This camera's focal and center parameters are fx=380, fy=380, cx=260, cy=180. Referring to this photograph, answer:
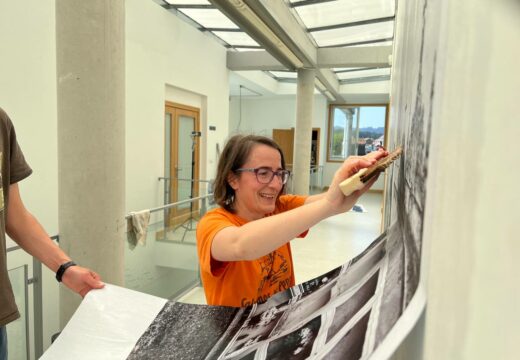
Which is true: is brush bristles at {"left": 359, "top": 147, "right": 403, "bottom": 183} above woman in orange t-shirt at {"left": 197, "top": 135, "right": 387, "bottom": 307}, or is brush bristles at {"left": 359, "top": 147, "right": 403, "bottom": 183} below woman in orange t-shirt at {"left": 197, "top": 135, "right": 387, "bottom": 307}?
above

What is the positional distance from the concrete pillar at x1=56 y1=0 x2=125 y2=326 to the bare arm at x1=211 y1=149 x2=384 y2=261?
1318mm

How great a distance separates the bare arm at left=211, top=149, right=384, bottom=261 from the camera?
60 cm

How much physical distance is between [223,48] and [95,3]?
5867mm

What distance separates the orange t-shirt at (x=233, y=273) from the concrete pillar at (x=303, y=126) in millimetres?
6028

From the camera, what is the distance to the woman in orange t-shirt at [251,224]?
0.64m

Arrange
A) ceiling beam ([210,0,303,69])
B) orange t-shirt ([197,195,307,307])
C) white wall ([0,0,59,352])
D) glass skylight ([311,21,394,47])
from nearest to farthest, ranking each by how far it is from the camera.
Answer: orange t-shirt ([197,195,307,307]) → white wall ([0,0,59,352]) → ceiling beam ([210,0,303,69]) → glass skylight ([311,21,394,47])

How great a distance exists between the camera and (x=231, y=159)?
1039mm

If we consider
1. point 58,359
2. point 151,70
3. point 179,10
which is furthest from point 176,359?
point 179,10

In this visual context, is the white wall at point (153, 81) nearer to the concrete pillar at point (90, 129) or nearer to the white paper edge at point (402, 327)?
the concrete pillar at point (90, 129)

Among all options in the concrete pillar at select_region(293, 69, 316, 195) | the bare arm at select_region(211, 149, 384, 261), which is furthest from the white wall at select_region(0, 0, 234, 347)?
the bare arm at select_region(211, 149, 384, 261)

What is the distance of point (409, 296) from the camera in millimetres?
280

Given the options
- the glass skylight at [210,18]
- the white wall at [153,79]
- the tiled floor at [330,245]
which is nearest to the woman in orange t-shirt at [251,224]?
the tiled floor at [330,245]

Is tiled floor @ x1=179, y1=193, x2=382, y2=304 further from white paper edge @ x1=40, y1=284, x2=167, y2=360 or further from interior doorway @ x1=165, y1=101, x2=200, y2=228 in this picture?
white paper edge @ x1=40, y1=284, x2=167, y2=360

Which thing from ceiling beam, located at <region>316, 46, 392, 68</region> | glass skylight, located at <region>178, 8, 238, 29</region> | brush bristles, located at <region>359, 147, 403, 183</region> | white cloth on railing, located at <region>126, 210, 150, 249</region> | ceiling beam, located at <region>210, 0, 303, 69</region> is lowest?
white cloth on railing, located at <region>126, 210, 150, 249</region>
